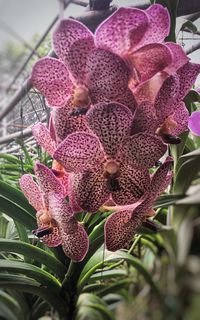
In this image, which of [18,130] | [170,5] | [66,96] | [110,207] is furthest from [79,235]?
[18,130]

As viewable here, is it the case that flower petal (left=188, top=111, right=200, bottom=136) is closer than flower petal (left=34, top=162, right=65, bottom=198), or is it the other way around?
flower petal (left=34, top=162, right=65, bottom=198)

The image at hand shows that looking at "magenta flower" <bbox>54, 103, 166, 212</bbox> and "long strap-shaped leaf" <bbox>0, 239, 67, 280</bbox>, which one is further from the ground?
"magenta flower" <bbox>54, 103, 166, 212</bbox>

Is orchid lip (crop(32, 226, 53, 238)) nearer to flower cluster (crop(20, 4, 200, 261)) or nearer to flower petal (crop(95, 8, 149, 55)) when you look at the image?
flower cluster (crop(20, 4, 200, 261))

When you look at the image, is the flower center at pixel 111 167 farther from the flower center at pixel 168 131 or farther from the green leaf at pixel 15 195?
the green leaf at pixel 15 195

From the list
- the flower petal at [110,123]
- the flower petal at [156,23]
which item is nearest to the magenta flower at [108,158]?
the flower petal at [110,123]

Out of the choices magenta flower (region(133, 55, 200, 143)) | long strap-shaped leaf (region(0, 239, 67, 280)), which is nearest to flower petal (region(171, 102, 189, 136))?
magenta flower (region(133, 55, 200, 143))

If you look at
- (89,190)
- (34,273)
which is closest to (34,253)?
(34,273)

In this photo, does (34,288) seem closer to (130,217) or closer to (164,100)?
(130,217)
